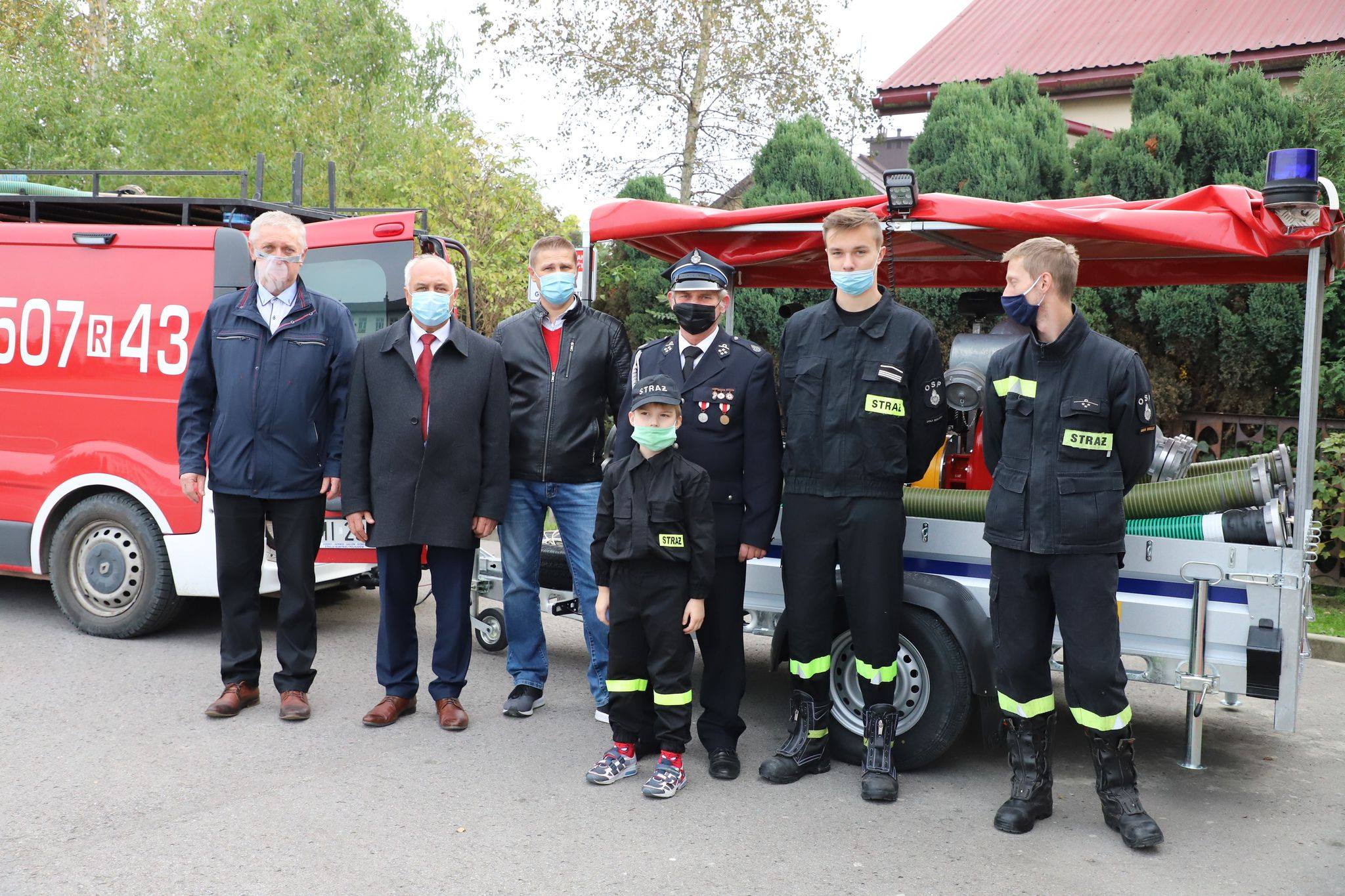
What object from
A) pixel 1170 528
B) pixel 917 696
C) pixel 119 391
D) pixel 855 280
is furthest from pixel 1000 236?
pixel 119 391

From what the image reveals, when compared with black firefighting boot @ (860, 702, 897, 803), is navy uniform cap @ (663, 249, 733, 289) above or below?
above

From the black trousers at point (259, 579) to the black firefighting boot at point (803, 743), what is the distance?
2.21 metres

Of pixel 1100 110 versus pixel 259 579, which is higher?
pixel 1100 110

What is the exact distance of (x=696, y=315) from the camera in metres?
4.67

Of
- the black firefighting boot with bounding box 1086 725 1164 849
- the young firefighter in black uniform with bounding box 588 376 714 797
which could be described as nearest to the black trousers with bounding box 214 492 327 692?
the young firefighter in black uniform with bounding box 588 376 714 797

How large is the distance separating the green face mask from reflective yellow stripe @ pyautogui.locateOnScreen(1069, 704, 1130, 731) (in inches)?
70.5

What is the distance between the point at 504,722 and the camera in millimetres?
5270

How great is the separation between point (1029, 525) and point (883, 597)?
637mm

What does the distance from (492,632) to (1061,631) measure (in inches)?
135

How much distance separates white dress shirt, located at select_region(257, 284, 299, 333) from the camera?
5.20 m

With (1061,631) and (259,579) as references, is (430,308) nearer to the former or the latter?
(259,579)

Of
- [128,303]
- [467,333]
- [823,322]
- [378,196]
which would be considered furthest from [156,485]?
[378,196]

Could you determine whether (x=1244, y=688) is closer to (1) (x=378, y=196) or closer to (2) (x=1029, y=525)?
(2) (x=1029, y=525)

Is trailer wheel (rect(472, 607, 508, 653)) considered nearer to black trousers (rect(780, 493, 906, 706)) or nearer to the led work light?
black trousers (rect(780, 493, 906, 706))
